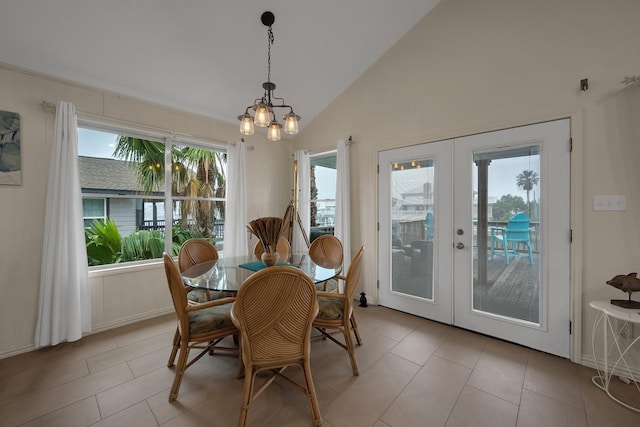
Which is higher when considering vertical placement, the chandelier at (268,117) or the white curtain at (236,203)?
the chandelier at (268,117)

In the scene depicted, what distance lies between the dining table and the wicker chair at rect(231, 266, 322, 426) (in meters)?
0.40

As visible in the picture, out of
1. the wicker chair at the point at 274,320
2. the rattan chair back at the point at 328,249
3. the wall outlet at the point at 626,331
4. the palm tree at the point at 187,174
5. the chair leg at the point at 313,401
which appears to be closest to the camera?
the wicker chair at the point at 274,320

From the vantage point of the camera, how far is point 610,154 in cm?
207

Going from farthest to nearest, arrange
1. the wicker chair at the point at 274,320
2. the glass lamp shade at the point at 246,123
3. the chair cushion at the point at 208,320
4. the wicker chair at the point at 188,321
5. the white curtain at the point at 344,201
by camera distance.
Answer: the white curtain at the point at 344,201 → the glass lamp shade at the point at 246,123 → the chair cushion at the point at 208,320 → the wicker chair at the point at 188,321 → the wicker chair at the point at 274,320

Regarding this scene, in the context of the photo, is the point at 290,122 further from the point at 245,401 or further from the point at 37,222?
the point at 37,222

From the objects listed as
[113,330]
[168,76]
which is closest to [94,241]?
[113,330]

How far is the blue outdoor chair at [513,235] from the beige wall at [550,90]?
1.10 feet

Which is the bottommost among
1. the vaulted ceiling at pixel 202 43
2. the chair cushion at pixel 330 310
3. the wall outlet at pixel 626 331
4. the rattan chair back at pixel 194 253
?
the wall outlet at pixel 626 331

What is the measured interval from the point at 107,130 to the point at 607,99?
15.4ft

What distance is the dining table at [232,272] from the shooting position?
1940 mm

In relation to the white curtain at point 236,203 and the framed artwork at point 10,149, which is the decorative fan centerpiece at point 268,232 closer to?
the white curtain at point 236,203

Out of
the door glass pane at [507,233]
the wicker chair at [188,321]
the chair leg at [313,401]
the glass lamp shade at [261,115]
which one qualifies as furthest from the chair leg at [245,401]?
the door glass pane at [507,233]

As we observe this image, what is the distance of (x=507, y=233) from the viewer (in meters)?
2.57

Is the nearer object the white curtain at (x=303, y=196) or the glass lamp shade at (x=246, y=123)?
the glass lamp shade at (x=246, y=123)
